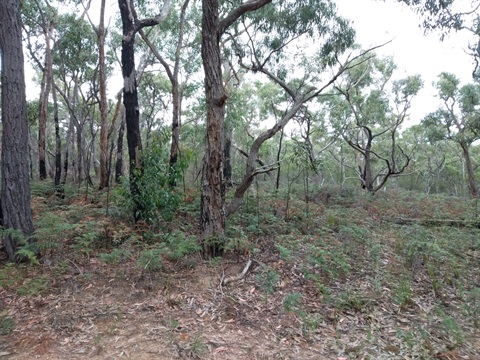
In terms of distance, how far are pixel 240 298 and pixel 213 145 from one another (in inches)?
95.6

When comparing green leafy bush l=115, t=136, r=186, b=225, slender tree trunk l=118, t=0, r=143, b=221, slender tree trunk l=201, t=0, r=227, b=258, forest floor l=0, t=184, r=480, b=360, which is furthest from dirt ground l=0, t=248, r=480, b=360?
slender tree trunk l=118, t=0, r=143, b=221

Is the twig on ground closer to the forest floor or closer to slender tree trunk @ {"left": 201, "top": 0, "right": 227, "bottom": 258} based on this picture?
the forest floor

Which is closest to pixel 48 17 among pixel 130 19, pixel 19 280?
pixel 130 19

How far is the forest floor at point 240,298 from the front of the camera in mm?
3791

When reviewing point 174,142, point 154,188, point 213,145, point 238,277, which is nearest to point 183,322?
point 238,277

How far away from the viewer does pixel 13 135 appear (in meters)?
5.50

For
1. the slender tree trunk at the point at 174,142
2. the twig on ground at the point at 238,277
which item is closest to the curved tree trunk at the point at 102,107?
the slender tree trunk at the point at 174,142

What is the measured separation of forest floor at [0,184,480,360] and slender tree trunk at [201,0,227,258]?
36 cm

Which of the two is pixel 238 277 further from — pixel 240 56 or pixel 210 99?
pixel 240 56

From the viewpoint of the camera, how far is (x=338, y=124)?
68.9ft

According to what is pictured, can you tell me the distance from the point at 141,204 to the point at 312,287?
3.46 meters

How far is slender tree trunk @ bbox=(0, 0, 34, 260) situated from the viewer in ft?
17.9

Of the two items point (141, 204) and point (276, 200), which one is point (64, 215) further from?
point (276, 200)

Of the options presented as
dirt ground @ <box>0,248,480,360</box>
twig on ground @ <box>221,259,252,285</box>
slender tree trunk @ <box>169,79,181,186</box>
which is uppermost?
slender tree trunk @ <box>169,79,181,186</box>
